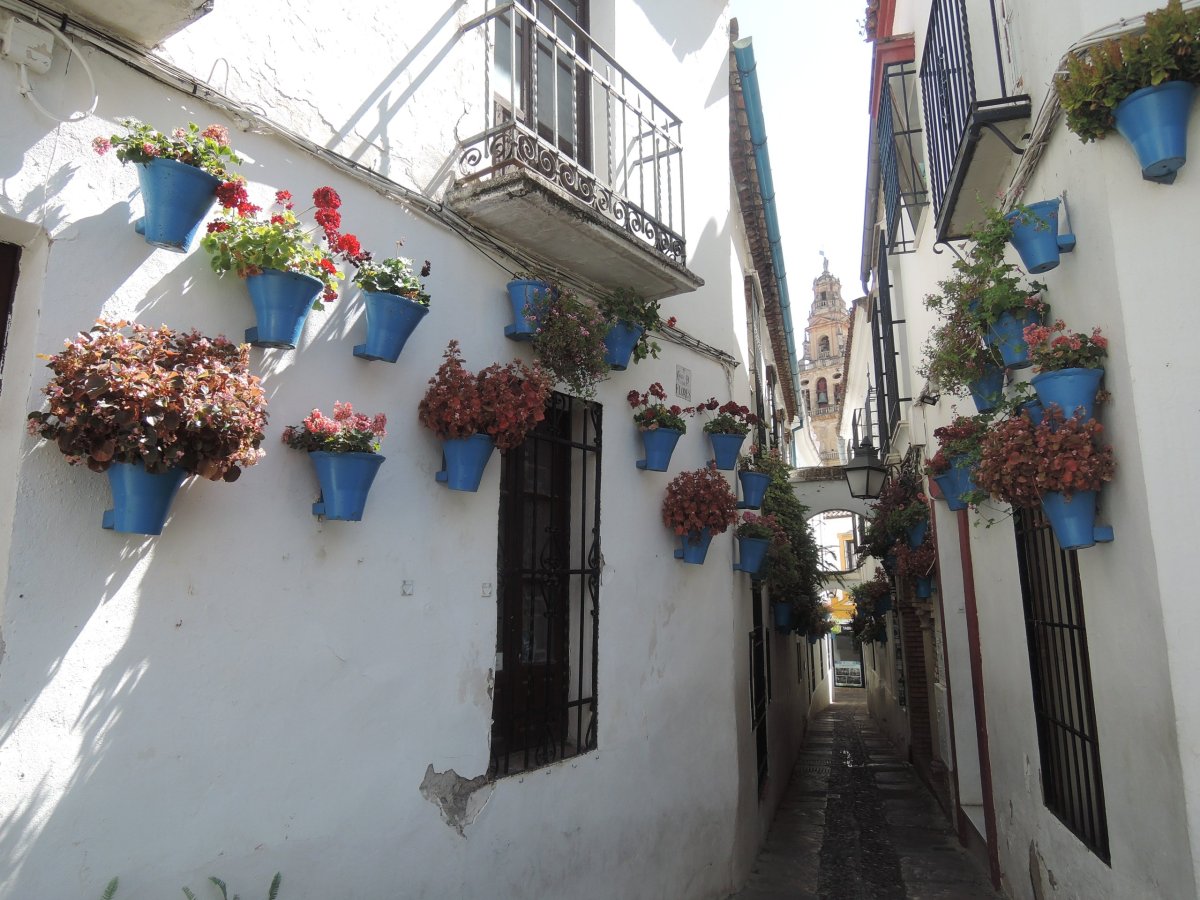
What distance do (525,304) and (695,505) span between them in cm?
215

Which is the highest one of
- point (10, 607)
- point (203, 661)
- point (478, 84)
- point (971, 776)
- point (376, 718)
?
point (478, 84)

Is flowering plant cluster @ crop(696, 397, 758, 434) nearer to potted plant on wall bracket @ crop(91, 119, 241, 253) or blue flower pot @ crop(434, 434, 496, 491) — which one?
blue flower pot @ crop(434, 434, 496, 491)

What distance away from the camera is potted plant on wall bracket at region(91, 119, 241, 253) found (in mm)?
2707

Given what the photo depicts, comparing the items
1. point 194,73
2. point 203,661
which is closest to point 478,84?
point 194,73

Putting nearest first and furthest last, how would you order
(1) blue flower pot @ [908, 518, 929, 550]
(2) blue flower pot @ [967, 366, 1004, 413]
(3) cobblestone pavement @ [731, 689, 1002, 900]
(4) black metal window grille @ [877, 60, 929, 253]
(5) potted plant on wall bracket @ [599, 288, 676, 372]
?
1. (2) blue flower pot @ [967, 366, 1004, 413]
2. (5) potted plant on wall bracket @ [599, 288, 676, 372]
3. (3) cobblestone pavement @ [731, 689, 1002, 900]
4. (4) black metal window grille @ [877, 60, 929, 253]
5. (1) blue flower pot @ [908, 518, 929, 550]

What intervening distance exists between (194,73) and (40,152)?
28.2 inches

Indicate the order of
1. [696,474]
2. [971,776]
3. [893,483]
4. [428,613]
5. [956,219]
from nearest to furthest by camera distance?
[428,613] → [956,219] → [696,474] → [971,776] → [893,483]

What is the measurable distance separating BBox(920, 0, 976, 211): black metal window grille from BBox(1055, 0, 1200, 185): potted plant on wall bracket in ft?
3.58

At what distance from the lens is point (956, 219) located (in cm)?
505

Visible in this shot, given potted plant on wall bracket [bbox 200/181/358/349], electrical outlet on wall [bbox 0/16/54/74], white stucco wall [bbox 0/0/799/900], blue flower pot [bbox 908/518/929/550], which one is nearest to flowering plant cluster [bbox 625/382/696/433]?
white stucco wall [bbox 0/0/799/900]

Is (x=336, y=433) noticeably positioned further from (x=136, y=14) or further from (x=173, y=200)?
(x=136, y=14)

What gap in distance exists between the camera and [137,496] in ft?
8.38

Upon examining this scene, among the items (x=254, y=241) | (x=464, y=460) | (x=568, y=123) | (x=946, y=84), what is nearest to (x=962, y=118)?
(x=946, y=84)

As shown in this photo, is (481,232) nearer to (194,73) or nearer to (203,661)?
(194,73)
